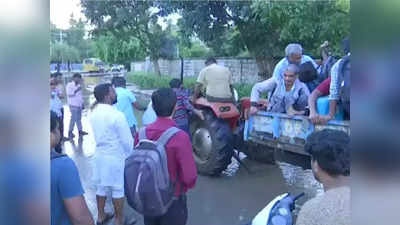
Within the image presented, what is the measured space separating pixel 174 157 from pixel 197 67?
357cm

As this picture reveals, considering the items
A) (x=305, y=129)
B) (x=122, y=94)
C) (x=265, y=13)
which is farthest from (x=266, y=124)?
(x=265, y=13)

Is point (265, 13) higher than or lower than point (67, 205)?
higher

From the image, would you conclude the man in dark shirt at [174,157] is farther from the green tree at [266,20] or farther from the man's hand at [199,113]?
the green tree at [266,20]

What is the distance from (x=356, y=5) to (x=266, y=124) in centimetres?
315

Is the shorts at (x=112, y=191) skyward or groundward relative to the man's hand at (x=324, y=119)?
groundward

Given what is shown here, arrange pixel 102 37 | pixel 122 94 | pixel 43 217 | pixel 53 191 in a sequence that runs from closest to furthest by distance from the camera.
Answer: pixel 43 217
pixel 53 191
pixel 122 94
pixel 102 37

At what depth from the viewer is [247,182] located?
495 centimetres

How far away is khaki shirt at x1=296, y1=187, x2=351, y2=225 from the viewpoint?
133cm

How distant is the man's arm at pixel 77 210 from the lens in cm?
170

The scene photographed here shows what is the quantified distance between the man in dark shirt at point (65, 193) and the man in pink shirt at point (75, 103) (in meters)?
4.66

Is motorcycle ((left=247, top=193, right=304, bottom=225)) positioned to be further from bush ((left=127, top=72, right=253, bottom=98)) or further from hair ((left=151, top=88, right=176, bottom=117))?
bush ((left=127, top=72, right=253, bottom=98))

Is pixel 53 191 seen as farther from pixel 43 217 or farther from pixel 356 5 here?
pixel 356 5

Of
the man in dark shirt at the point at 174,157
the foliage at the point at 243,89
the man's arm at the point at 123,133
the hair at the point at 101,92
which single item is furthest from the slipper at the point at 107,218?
the foliage at the point at 243,89

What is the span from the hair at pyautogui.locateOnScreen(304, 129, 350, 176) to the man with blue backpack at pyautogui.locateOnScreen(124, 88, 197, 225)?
78cm
